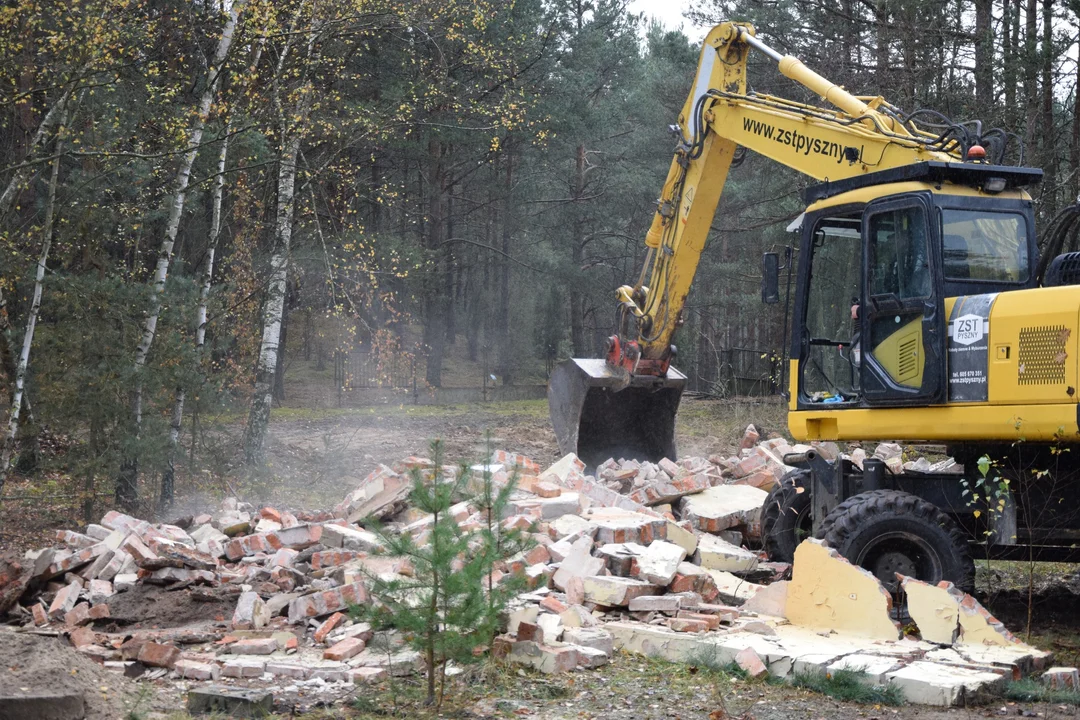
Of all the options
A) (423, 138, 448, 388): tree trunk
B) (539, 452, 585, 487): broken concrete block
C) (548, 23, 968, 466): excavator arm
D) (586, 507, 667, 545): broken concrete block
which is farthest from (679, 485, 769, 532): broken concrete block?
(423, 138, 448, 388): tree trunk

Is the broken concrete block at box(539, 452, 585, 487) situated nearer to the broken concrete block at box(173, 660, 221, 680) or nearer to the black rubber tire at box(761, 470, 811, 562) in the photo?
the black rubber tire at box(761, 470, 811, 562)

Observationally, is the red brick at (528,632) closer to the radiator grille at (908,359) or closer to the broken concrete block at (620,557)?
the broken concrete block at (620,557)

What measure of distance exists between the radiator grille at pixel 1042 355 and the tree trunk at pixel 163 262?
8.12m

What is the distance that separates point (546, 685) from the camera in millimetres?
5746

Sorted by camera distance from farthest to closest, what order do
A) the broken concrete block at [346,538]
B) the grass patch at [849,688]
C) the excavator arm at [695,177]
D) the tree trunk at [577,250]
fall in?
the tree trunk at [577,250] < the broken concrete block at [346,538] < the excavator arm at [695,177] < the grass patch at [849,688]

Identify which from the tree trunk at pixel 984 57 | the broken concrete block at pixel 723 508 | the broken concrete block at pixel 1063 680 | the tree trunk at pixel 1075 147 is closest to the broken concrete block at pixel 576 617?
the broken concrete block at pixel 1063 680

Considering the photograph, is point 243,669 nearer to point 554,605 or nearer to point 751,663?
point 554,605

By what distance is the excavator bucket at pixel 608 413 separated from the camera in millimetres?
12398

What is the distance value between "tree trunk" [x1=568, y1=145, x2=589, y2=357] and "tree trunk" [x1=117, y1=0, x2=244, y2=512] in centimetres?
2125

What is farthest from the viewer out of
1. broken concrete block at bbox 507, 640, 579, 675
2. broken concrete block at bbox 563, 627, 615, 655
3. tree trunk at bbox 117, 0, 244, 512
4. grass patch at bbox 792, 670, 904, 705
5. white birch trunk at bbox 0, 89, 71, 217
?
tree trunk at bbox 117, 0, 244, 512

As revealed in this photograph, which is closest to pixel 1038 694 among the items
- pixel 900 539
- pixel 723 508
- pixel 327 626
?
pixel 900 539

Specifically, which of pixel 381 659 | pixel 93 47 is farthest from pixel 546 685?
pixel 93 47

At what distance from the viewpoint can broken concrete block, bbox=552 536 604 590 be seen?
729 centimetres

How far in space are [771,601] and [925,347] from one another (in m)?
1.97
